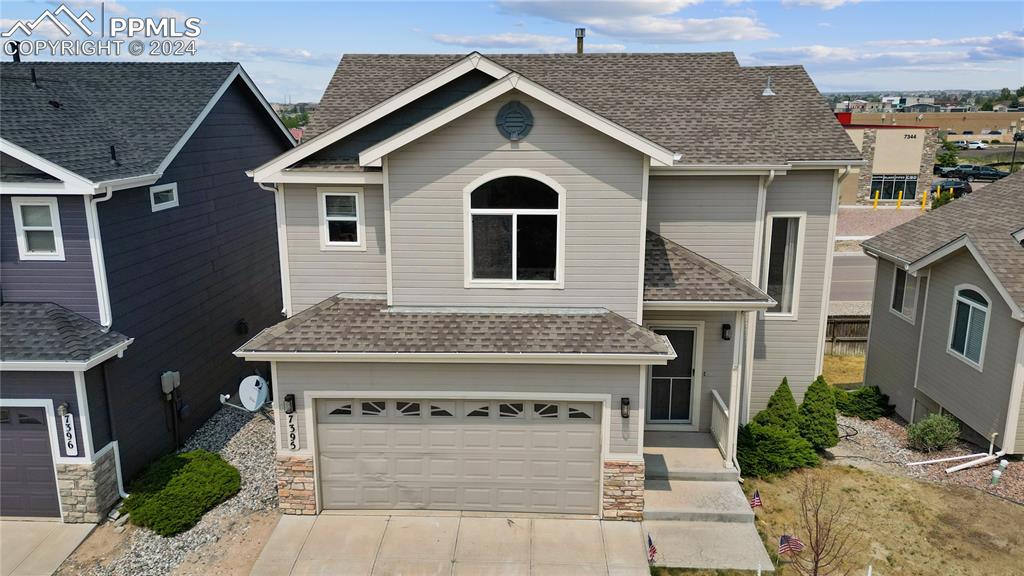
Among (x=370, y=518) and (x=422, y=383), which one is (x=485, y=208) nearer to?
(x=422, y=383)

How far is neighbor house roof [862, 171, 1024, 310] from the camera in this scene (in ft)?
40.4

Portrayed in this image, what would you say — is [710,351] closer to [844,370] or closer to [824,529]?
[824,529]

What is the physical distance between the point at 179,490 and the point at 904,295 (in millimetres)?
15677

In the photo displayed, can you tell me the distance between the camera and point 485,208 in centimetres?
1031

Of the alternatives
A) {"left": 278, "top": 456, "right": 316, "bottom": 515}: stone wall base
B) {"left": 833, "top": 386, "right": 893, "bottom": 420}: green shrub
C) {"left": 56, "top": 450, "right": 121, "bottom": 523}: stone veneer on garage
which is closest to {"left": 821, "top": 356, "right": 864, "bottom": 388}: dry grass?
{"left": 833, "top": 386, "right": 893, "bottom": 420}: green shrub

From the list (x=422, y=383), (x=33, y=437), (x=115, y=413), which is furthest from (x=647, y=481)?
(x=33, y=437)

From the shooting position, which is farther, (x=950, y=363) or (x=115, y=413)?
(x=950, y=363)

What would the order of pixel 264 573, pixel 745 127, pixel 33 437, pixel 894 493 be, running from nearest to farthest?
1. pixel 264 573
2. pixel 33 437
3. pixel 894 493
4. pixel 745 127

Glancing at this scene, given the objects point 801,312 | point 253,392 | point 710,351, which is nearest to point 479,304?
point 710,351

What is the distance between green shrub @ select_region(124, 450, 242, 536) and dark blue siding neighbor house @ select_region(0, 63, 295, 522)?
48cm

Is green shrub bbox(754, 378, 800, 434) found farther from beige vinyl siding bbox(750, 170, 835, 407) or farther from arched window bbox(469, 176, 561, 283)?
arched window bbox(469, 176, 561, 283)

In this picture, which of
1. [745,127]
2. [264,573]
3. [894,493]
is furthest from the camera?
[745,127]

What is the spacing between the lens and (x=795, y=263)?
1288 centimetres

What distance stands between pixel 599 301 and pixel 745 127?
507 cm
